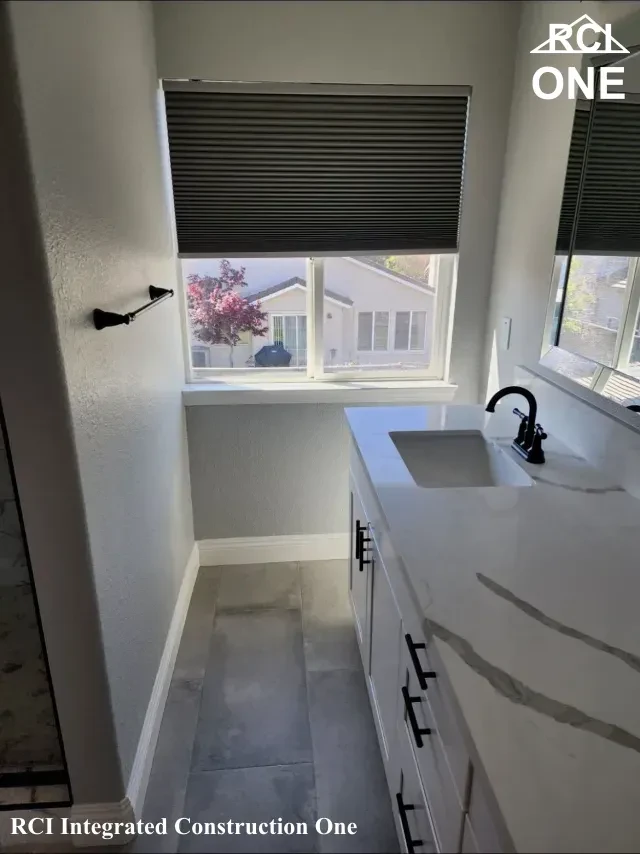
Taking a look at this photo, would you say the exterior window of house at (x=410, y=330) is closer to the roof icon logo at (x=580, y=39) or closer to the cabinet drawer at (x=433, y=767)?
the roof icon logo at (x=580, y=39)

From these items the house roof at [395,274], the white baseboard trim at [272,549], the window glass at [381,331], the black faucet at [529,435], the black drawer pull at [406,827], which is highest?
the house roof at [395,274]

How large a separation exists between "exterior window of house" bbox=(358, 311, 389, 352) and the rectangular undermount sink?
0.73 meters

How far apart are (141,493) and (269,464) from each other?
875mm

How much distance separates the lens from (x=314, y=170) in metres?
2.08

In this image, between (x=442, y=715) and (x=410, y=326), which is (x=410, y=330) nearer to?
(x=410, y=326)

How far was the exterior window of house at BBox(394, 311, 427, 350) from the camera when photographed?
2.37 m

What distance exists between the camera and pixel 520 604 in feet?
3.23

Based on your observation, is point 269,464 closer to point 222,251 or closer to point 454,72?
point 222,251

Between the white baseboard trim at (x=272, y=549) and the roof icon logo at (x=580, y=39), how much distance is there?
1948 mm

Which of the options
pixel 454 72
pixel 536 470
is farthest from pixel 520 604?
pixel 454 72

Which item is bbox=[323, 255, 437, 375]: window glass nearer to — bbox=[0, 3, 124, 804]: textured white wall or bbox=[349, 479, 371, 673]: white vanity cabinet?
bbox=[349, 479, 371, 673]: white vanity cabinet

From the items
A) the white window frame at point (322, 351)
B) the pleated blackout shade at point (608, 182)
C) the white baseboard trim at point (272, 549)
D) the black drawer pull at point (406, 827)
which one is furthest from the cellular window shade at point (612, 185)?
the white baseboard trim at point (272, 549)

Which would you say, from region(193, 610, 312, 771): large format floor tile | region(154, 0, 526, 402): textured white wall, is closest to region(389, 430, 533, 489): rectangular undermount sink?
region(193, 610, 312, 771): large format floor tile

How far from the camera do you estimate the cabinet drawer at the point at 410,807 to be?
3.45ft
